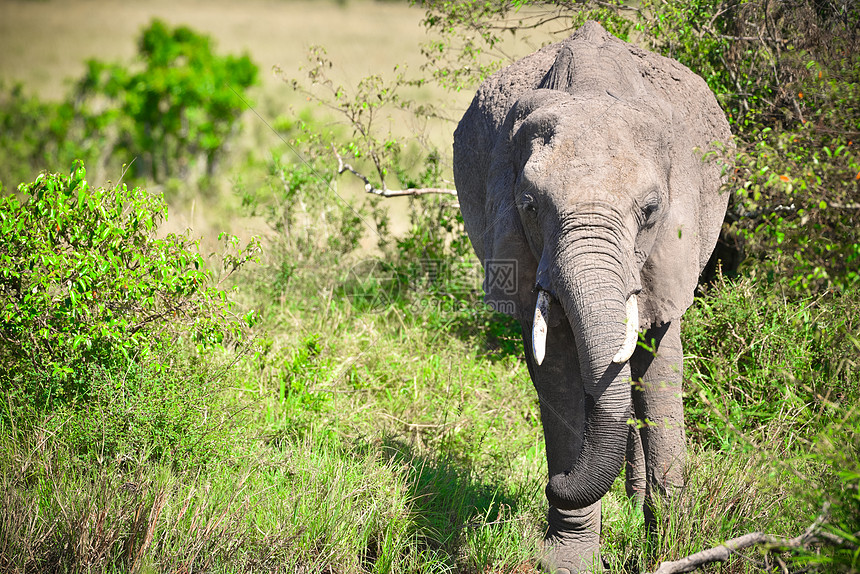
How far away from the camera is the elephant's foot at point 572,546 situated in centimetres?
435

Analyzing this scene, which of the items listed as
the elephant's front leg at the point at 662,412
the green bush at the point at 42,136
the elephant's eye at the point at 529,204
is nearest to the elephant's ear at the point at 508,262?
the elephant's eye at the point at 529,204

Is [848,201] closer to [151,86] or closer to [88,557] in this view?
[88,557]

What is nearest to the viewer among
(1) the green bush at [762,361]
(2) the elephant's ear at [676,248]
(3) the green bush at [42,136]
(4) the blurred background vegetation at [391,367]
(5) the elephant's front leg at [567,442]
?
(4) the blurred background vegetation at [391,367]

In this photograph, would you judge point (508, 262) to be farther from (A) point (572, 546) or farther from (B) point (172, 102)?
(B) point (172, 102)

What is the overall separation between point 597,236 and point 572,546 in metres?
1.84

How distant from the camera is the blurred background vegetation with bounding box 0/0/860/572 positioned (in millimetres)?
3775

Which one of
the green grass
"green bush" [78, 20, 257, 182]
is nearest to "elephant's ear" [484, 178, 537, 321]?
the green grass

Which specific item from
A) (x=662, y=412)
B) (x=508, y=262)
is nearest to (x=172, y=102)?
(x=508, y=262)

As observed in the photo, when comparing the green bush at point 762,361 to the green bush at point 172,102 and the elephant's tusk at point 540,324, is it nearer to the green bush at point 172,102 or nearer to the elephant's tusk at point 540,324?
the elephant's tusk at point 540,324

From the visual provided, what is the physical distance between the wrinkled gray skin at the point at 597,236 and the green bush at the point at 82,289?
2.03 meters

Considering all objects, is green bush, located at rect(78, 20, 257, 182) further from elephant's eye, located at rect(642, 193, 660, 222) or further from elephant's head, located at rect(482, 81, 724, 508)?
elephant's eye, located at rect(642, 193, 660, 222)

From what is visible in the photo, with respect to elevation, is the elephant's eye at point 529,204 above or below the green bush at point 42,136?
above

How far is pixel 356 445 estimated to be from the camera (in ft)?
17.3

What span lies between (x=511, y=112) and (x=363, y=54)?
101 ft
